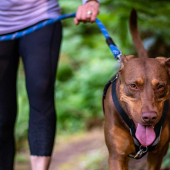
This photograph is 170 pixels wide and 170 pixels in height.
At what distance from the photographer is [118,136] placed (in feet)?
8.38

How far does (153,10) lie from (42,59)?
2.01m

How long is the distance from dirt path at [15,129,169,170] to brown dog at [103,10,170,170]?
178 cm

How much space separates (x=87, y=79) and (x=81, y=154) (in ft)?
10.4

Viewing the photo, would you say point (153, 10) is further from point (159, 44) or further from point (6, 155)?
point (6, 155)

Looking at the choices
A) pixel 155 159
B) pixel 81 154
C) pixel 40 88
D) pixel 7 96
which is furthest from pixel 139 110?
pixel 81 154

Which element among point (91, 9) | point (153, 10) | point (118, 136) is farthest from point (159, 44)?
point (118, 136)

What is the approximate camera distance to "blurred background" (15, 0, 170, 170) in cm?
461

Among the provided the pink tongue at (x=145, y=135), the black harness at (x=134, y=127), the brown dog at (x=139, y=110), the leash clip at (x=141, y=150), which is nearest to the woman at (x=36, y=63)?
the brown dog at (x=139, y=110)

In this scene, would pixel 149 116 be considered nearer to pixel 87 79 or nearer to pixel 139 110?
pixel 139 110

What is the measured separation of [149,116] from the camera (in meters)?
2.21

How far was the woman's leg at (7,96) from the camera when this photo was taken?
3.08 m

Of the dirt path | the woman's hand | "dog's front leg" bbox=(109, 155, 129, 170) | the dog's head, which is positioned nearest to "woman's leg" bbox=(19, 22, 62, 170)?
the woman's hand

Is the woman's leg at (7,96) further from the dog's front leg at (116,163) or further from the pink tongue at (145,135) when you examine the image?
the pink tongue at (145,135)

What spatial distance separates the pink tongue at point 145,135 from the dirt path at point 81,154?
2.01m
